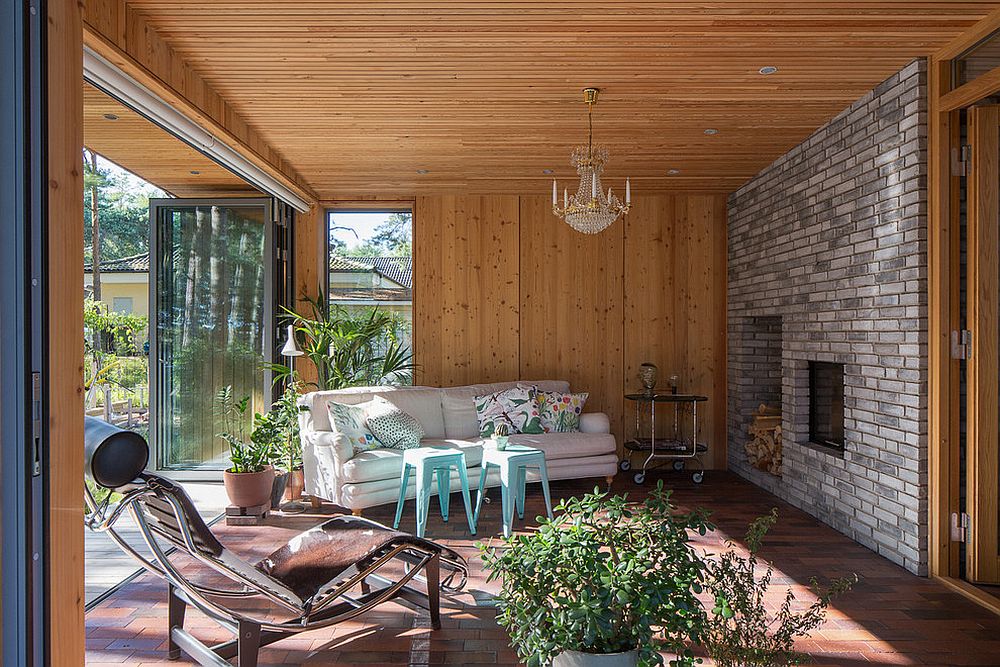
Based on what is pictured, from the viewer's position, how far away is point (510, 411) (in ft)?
21.0

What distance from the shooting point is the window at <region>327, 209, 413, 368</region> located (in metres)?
7.50

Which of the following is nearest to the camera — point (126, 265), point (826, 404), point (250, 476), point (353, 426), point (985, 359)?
point (985, 359)

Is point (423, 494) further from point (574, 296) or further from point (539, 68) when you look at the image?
point (574, 296)

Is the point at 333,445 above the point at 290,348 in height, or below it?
below

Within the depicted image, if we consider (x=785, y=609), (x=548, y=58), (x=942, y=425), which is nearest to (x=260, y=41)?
(x=548, y=58)

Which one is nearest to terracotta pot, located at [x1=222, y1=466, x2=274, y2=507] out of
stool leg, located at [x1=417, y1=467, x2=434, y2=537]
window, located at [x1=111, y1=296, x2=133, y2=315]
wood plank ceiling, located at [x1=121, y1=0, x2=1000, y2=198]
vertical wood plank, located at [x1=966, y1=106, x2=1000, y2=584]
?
stool leg, located at [x1=417, y1=467, x2=434, y2=537]

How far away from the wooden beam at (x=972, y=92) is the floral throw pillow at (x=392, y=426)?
12.9ft

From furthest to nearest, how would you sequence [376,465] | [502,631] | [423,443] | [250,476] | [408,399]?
1. [408,399]
2. [423,443]
3. [376,465]
4. [250,476]
5. [502,631]

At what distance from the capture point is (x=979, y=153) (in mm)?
3793

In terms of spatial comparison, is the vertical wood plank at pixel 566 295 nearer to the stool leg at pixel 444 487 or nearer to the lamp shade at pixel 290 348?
the lamp shade at pixel 290 348

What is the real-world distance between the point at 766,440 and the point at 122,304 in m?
5.96

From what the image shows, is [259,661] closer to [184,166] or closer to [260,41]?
[260,41]

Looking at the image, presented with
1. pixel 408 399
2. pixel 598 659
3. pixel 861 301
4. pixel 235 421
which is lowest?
pixel 598 659

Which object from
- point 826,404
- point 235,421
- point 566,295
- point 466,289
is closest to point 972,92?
point 826,404
